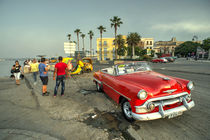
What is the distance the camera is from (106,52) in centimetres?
6381

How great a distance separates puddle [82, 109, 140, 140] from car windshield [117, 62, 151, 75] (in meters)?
1.53

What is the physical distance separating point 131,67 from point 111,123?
2.17 metres

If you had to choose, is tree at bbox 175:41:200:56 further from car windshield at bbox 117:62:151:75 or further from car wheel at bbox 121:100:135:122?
car wheel at bbox 121:100:135:122

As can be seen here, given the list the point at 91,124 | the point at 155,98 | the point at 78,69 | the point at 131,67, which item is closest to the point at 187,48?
the point at 78,69

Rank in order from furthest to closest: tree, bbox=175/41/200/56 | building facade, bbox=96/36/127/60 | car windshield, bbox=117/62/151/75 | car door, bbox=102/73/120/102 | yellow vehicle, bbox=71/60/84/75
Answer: tree, bbox=175/41/200/56 < building facade, bbox=96/36/127/60 < yellow vehicle, bbox=71/60/84/75 < car windshield, bbox=117/62/151/75 < car door, bbox=102/73/120/102

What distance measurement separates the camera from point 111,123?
286 cm

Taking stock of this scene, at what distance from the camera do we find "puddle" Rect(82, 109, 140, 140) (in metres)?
2.41

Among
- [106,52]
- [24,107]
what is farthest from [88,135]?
[106,52]

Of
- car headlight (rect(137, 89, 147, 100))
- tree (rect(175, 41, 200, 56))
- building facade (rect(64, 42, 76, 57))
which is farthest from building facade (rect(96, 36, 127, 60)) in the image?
car headlight (rect(137, 89, 147, 100))

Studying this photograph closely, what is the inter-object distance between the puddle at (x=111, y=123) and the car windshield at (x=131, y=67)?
153 cm

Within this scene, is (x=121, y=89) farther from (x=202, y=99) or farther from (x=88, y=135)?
(x=202, y=99)

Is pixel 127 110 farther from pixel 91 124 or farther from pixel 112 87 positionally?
pixel 91 124

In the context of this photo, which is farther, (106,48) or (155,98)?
(106,48)

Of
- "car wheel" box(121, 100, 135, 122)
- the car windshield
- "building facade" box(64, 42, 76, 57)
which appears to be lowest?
"car wheel" box(121, 100, 135, 122)
